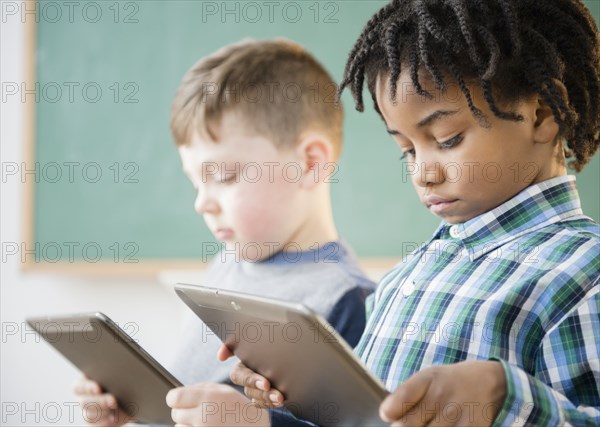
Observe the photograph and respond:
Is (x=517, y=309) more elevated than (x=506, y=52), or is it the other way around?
(x=506, y=52)

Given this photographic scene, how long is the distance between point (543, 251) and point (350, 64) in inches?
10.9

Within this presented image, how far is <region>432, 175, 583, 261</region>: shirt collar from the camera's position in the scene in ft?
2.25

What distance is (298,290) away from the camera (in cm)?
103

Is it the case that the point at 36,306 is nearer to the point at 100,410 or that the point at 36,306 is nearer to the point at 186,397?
the point at 100,410

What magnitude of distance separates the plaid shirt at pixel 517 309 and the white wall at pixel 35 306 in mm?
1053

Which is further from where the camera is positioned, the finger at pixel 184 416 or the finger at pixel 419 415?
the finger at pixel 184 416

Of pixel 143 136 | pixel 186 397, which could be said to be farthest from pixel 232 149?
pixel 143 136

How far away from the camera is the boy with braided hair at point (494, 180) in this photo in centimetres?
61

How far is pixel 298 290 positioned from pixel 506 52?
46 cm

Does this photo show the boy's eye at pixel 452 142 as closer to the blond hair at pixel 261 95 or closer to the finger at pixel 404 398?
the finger at pixel 404 398

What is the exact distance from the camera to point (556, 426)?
0.53 metres

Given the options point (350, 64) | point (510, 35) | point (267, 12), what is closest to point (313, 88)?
point (350, 64)

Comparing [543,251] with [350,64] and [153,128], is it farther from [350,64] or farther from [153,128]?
[153,128]

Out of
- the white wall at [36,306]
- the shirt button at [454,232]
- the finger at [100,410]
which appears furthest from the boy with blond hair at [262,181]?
the white wall at [36,306]
